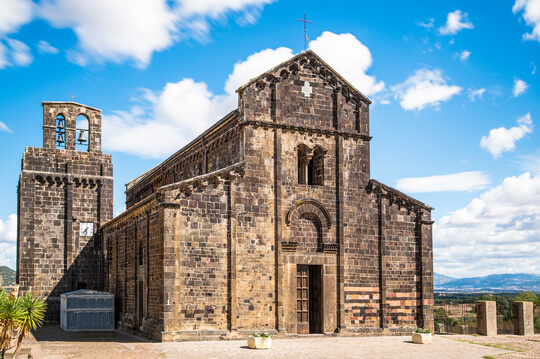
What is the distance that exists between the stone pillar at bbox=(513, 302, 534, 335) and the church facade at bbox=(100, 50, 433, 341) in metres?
5.40

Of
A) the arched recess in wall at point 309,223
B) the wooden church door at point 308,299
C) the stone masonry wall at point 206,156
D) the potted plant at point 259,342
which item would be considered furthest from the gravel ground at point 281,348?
the stone masonry wall at point 206,156

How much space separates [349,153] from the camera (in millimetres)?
28031

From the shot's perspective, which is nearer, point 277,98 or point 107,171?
point 277,98

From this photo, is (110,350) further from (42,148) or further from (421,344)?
(42,148)

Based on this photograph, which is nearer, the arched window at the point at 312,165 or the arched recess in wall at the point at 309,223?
the arched recess in wall at the point at 309,223

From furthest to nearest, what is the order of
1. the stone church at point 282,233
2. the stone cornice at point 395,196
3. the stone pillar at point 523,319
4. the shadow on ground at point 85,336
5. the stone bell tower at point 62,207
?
the stone bell tower at point 62,207
the stone pillar at point 523,319
the stone cornice at point 395,196
the shadow on ground at point 85,336
the stone church at point 282,233

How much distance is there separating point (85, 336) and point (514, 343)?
1945 cm

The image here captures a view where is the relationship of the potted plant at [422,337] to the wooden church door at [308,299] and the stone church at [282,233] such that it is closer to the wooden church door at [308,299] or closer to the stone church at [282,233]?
the stone church at [282,233]

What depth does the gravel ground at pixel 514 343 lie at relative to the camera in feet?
71.0

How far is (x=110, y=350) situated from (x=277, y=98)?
13.2m

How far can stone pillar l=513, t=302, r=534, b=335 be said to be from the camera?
29500mm

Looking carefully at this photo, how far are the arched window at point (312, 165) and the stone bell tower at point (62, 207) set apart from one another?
16.2 metres

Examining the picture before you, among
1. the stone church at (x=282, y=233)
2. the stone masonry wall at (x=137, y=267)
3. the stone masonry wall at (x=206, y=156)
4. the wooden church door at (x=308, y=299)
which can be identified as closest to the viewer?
the stone church at (x=282, y=233)

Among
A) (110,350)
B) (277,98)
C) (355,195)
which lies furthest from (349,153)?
(110,350)
